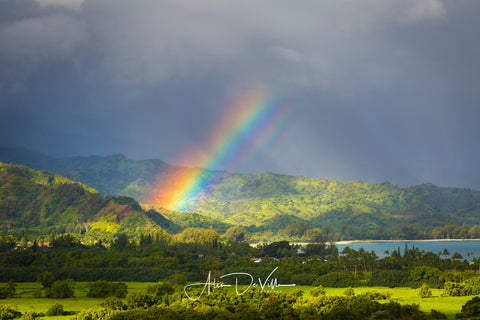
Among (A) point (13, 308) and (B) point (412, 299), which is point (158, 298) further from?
(B) point (412, 299)

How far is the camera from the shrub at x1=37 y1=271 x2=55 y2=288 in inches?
3388

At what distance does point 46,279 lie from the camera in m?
87.3

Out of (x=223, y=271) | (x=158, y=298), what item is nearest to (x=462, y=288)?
(x=158, y=298)

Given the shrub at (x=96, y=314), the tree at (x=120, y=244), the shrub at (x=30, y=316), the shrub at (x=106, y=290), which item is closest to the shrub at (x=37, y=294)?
the shrub at (x=106, y=290)

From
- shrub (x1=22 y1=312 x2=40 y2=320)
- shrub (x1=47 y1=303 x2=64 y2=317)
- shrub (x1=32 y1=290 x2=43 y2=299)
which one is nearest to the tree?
shrub (x1=32 y1=290 x2=43 y2=299)

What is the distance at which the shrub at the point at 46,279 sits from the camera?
86062mm

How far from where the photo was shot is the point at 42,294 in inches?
3076

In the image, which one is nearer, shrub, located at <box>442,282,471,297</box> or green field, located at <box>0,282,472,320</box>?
green field, located at <box>0,282,472,320</box>

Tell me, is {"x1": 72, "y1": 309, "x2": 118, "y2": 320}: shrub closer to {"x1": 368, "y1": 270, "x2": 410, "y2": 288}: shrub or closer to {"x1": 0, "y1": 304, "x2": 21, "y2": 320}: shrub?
{"x1": 0, "y1": 304, "x2": 21, "y2": 320}: shrub

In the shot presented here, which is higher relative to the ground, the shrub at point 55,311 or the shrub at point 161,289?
the shrub at point 161,289

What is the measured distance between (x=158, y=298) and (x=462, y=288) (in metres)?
43.2

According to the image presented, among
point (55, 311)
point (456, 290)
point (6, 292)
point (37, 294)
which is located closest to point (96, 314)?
point (55, 311)

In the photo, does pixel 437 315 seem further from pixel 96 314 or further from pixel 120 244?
pixel 120 244

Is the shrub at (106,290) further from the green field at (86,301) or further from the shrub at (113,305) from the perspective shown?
the shrub at (113,305)
